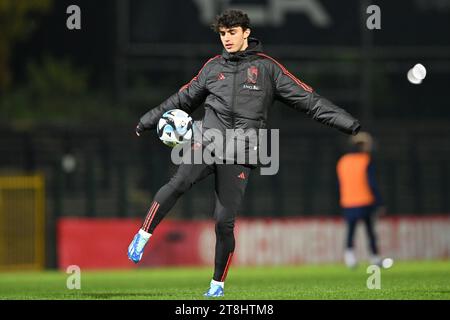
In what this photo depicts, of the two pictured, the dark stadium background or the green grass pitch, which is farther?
the dark stadium background

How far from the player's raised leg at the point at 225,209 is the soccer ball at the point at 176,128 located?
0.42 metres

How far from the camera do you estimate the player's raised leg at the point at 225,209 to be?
1148cm

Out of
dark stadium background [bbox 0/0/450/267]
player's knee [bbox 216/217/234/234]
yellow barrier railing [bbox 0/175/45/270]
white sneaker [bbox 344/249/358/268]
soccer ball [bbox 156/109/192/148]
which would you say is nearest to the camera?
player's knee [bbox 216/217/234/234]

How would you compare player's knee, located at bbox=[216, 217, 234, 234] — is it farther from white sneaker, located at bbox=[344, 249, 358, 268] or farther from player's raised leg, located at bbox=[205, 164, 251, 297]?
white sneaker, located at bbox=[344, 249, 358, 268]

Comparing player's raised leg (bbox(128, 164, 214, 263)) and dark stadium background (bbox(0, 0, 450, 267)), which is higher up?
dark stadium background (bbox(0, 0, 450, 267))

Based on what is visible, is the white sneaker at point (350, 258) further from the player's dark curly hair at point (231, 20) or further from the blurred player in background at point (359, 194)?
the player's dark curly hair at point (231, 20)

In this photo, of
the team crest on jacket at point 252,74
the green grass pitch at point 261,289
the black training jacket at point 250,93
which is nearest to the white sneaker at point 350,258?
the green grass pitch at point 261,289

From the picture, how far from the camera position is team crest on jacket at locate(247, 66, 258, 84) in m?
11.6

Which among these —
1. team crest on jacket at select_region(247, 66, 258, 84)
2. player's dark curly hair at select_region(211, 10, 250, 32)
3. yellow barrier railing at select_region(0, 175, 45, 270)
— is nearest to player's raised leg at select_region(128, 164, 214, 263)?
team crest on jacket at select_region(247, 66, 258, 84)

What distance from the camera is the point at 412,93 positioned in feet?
112

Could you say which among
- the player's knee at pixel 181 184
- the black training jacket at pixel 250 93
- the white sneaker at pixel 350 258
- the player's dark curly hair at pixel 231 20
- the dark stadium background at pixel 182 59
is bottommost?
the white sneaker at pixel 350 258

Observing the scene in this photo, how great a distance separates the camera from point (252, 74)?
11.6m

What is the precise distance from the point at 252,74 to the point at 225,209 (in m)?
1.20
